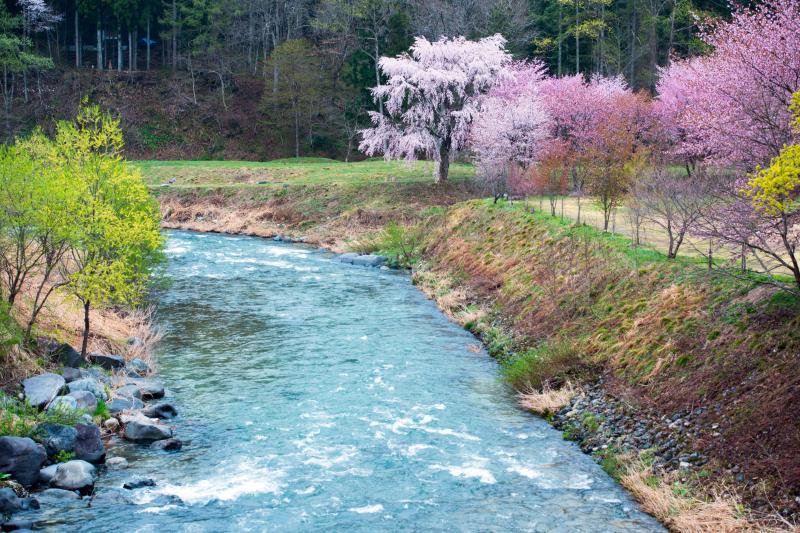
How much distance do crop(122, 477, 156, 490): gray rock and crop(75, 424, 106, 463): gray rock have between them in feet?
4.90

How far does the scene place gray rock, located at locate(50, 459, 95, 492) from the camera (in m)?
14.9

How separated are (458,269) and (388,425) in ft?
64.1

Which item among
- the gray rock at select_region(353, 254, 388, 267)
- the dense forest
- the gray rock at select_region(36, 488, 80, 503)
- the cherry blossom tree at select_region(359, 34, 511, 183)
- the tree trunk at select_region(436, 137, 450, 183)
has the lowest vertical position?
the gray rock at select_region(36, 488, 80, 503)

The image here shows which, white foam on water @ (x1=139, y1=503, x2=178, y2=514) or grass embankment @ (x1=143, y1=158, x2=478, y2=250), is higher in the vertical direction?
grass embankment @ (x1=143, y1=158, x2=478, y2=250)

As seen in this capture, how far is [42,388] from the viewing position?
61.7ft

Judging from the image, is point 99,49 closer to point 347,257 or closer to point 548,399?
point 347,257

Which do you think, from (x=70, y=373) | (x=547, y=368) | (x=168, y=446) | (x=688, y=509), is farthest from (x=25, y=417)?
(x=688, y=509)

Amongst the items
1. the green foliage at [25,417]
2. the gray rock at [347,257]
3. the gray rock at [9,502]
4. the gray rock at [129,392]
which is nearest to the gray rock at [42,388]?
the green foliage at [25,417]

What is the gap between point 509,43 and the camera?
73062 millimetres

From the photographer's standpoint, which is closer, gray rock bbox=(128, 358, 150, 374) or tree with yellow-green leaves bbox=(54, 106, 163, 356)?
tree with yellow-green leaves bbox=(54, 106, 163, 356)

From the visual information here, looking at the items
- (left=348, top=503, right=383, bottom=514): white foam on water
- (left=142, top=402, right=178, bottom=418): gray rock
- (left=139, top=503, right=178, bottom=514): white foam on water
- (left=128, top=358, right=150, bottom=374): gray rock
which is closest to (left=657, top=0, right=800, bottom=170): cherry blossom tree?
(left=348, top=503, right=383, bottom=514): white foam on water

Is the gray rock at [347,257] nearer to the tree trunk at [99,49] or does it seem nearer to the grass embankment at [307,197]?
the grass embankment at [307,197]

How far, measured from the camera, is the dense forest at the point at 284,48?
76.4m

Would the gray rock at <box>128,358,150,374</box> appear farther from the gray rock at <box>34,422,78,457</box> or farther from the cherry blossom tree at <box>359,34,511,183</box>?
the cherry blossom tree at <box>359,34,511,183</box>
